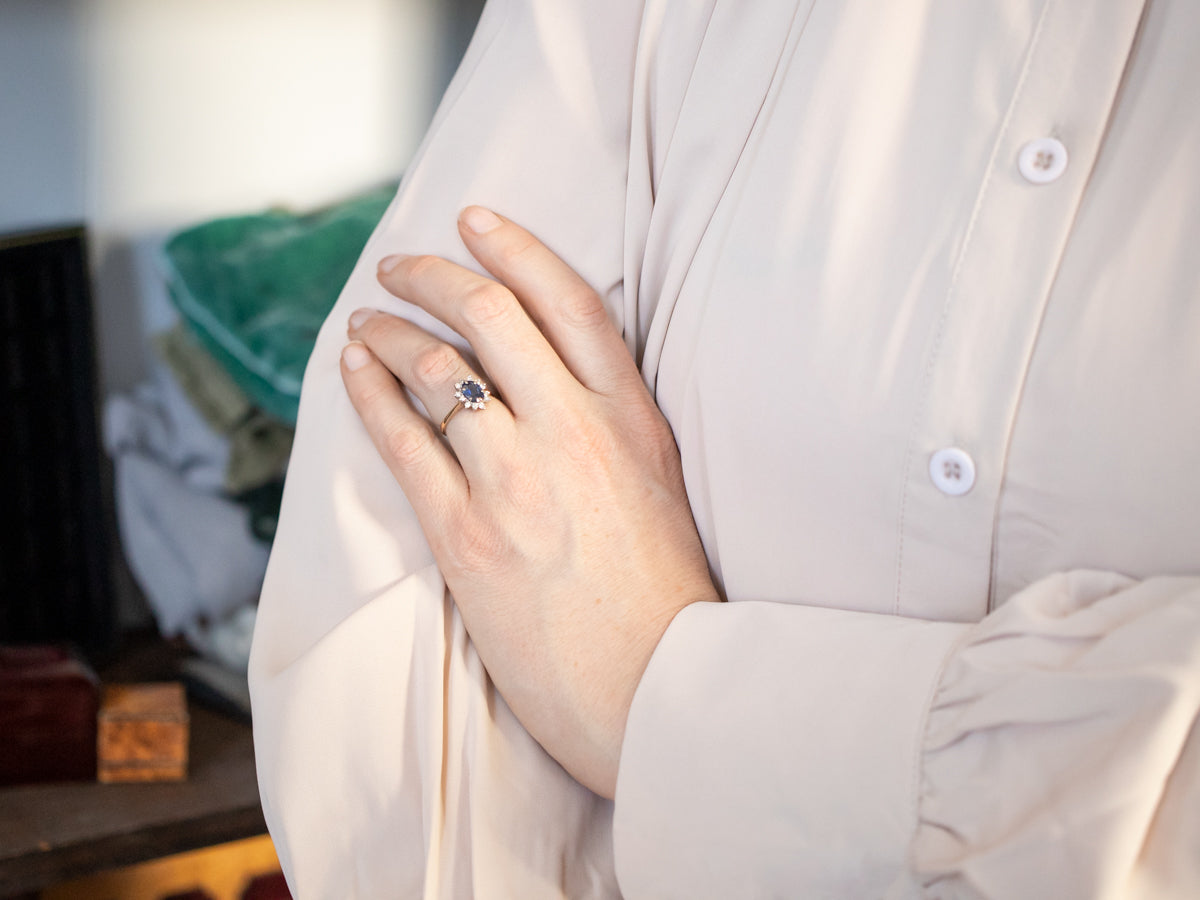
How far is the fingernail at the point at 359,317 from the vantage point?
0.59 m

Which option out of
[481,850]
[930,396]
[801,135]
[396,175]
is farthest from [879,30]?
[396,175]

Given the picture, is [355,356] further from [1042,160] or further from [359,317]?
[1042,160]

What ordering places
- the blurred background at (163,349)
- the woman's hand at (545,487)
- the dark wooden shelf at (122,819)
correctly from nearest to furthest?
the woman's hand at (545,487) → the dark wooden shelf at (122,819) → the blurred background at (163,349)

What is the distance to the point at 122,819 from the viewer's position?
0.94 m

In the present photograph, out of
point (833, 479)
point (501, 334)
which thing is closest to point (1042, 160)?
point (833, 479)

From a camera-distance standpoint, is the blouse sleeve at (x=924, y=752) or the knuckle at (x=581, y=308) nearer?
the blouse sleeve at (x=924, y=752)

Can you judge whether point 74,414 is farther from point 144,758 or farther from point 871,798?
point 871,798

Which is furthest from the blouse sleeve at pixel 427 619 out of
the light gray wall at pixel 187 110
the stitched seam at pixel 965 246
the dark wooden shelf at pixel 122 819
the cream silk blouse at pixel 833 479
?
the light gray wall at pixel 187 110

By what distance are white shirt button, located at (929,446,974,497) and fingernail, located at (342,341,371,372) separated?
317mm

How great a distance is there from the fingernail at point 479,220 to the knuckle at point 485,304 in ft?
0.12

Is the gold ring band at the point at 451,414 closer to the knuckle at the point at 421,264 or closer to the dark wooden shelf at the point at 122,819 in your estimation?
the knuckle at the point at 421,264

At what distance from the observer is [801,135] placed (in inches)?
19.7

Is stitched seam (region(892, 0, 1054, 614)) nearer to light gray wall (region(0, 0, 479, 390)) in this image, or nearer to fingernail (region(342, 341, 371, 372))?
fingernail (region(342, 341, 371, 372))

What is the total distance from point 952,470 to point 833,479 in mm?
57
